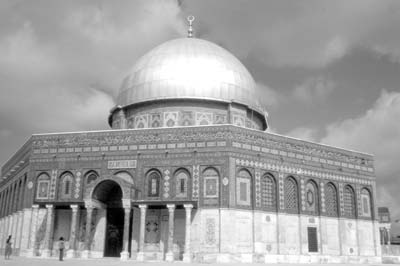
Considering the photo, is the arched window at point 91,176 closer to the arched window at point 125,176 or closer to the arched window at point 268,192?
the arched window at point 125,176

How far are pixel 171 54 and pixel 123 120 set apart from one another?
6016mm

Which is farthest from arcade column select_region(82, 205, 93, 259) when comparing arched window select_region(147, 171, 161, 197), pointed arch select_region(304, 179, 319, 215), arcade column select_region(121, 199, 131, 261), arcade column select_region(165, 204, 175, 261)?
pointed arch select_region(304, 179, 319, 215)

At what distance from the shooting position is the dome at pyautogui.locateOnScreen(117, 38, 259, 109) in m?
33.3

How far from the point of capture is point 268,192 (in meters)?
29.1

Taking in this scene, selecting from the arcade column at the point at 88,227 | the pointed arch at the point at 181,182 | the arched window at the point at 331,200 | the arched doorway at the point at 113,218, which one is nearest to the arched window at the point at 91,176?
the arched doorway at the point at 113,218

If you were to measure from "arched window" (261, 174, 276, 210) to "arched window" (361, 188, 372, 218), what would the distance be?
25.7 feet

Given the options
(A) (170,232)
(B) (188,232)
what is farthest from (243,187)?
(A) (170,232)

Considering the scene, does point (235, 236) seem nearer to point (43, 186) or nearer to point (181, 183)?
point (181, 183)

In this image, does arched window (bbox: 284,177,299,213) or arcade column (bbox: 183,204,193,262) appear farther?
arched window (bbox: 284,177,299,213)

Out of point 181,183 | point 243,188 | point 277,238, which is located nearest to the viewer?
point 243,188

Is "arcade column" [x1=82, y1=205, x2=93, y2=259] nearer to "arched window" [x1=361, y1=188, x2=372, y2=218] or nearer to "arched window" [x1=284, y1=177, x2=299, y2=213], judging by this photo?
"arched window" [x1=284, y1=177, x2=299, y2=213]

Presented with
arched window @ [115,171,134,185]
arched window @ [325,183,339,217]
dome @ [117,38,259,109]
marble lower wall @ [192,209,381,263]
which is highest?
dome @ [117,38,259,109]

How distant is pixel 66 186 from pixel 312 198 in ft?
51.4

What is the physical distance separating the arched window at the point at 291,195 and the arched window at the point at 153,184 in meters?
7.94
